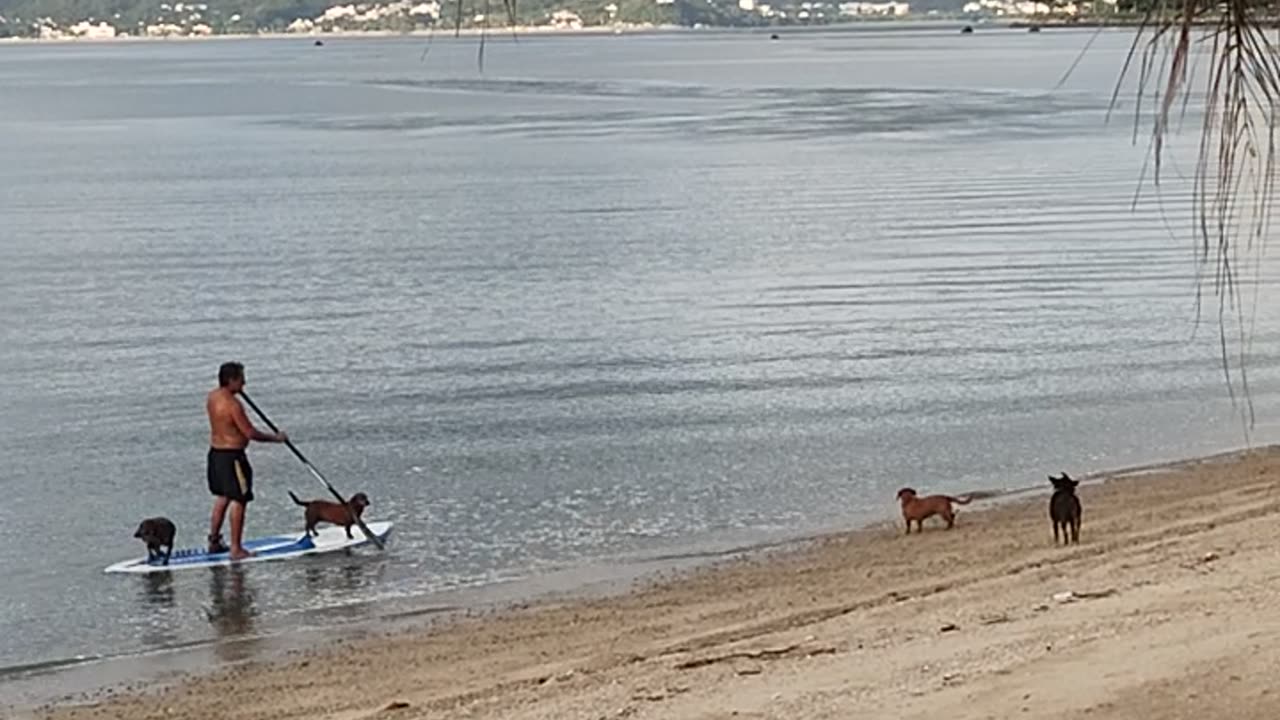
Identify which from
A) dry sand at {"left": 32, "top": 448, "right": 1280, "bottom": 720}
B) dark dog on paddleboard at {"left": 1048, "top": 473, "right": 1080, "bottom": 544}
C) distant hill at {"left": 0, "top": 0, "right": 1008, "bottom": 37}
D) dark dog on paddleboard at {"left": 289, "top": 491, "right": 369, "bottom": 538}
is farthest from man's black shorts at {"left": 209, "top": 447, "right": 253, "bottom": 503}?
distant hill at {"left": 0, "top": 0, "right": 1008, "bottom": 37}

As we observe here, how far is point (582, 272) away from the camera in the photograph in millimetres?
36188

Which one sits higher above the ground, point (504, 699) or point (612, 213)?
point (504, 699)

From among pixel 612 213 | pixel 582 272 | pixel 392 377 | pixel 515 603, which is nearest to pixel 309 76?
pixel 612 213

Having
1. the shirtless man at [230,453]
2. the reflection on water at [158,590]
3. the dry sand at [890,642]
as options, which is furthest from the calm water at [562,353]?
the dry sand at [890,642]

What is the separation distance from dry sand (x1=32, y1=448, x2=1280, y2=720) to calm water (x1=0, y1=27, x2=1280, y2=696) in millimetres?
1651

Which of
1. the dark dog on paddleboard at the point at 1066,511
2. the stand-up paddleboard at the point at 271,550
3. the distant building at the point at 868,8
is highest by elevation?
the distant building at the point at 868,8

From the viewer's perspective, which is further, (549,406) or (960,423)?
(549,406)

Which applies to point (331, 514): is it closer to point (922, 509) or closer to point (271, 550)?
point (271, 550)

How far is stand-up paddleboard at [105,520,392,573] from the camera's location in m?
14.8

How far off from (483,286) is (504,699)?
24887mm

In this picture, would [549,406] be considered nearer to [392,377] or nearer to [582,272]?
[392,377]

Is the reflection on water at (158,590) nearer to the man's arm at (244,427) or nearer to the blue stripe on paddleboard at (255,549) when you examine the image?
the blue stripe on paddleboard at (255,549)

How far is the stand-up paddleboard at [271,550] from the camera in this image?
1477 cm

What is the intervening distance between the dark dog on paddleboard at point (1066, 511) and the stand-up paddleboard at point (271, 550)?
5037 millimetres
